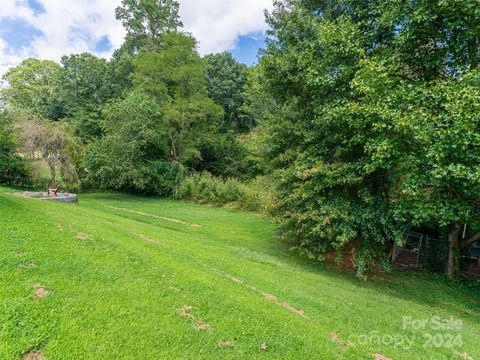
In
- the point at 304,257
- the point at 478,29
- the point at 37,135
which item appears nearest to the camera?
the point at 478,29

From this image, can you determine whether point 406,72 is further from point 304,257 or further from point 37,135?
point 37,135

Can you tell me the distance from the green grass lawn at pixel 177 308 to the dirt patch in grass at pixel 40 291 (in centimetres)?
1

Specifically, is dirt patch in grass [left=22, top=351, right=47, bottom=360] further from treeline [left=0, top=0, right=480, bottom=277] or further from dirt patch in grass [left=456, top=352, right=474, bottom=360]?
treeline [left=0, top=0, right=480, bottom=277]

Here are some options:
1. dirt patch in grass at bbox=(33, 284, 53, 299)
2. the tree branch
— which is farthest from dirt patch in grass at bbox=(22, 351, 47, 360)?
the tree branch

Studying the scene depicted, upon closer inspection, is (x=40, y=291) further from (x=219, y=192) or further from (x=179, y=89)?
(x=179, y=89)

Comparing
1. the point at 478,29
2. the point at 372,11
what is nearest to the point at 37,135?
the point at 372,11

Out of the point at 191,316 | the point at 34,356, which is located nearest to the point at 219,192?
the point at 191,316

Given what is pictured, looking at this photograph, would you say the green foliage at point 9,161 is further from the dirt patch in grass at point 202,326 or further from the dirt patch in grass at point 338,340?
the dirt patch in grass at point 338,340

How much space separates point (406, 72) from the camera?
8453 millimetres

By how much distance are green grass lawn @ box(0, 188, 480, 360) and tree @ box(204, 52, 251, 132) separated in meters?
28.3

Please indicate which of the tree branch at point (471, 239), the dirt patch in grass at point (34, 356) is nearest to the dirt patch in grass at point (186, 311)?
the dirt patch in grass at point (34, 356)

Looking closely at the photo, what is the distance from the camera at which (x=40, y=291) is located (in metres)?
3.58

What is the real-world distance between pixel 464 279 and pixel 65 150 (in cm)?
2321

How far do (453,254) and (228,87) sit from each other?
29130mm
